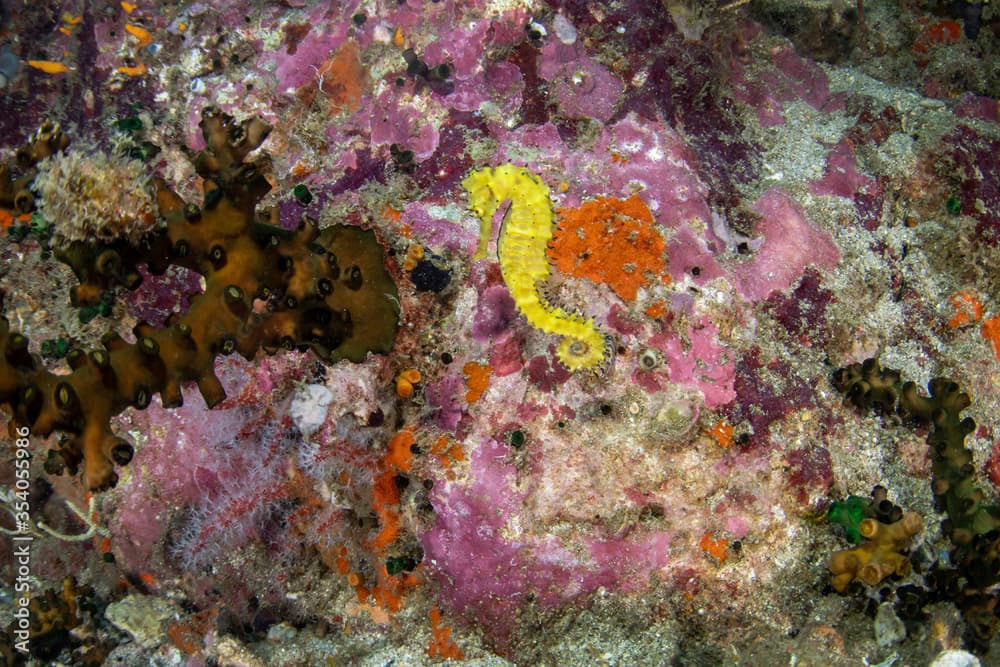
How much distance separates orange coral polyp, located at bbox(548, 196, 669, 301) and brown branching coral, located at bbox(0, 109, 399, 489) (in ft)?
4.66

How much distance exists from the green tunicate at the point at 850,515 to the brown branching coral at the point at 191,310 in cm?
329

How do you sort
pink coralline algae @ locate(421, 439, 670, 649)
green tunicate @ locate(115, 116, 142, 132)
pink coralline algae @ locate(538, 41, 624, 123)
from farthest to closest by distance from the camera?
green tunicate @ locate(115, 116, 142, 132), pink coralline algae @ locate(538, 41, 624, 123), pink coralline algae @ locate(421, 439, 670, 649)

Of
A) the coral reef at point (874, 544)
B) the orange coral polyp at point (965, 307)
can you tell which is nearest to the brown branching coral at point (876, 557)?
the coral reef at point (874, 544)

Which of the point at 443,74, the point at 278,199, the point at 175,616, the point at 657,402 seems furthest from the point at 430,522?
the point at 443,74

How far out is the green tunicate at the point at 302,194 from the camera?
162 inches

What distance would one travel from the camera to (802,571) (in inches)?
146

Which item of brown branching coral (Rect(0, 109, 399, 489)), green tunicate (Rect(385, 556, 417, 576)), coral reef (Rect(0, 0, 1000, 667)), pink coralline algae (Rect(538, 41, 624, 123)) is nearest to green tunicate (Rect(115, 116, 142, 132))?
coral reef (Rect(0, 0, 1000, 667))

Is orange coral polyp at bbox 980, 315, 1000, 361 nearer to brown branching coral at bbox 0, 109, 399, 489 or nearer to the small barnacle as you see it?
the small barnacle

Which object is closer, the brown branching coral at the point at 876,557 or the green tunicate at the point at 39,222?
the green tunicate at the point at 39,222

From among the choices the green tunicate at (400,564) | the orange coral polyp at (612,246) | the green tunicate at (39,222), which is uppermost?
the green tunicate at (39,222)

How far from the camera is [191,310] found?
3354 mm

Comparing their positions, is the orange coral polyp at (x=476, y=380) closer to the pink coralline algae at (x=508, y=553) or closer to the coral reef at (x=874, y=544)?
the pink coralline algae at (x=508, y=553)

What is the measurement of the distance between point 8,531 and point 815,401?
5978mm

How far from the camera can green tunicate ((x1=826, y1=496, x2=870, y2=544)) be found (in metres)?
3.57
